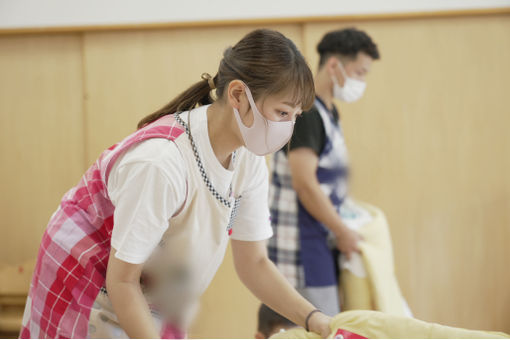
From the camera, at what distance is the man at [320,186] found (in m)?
1.71

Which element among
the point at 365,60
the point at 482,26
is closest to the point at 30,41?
the point at 365,60

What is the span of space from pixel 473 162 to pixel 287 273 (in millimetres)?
1504

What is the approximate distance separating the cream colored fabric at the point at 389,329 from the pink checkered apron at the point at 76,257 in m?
0.41

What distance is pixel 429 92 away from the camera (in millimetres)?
2768

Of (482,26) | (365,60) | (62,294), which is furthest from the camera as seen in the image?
(482,26)

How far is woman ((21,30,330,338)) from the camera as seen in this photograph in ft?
2.81

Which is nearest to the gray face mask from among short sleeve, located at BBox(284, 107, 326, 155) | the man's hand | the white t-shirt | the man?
the man

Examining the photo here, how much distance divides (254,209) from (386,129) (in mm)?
1830

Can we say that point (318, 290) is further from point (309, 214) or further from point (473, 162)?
point (473, 162)

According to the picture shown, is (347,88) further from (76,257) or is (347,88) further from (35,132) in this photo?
(35,132)

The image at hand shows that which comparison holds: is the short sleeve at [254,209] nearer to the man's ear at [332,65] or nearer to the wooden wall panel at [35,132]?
the man's ear at [332,65]

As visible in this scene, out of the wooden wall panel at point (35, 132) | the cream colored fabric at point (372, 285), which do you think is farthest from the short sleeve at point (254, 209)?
the wooden wall panel at point (35, 132)

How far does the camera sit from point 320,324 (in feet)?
3.62

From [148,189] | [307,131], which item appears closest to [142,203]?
[148,189]
